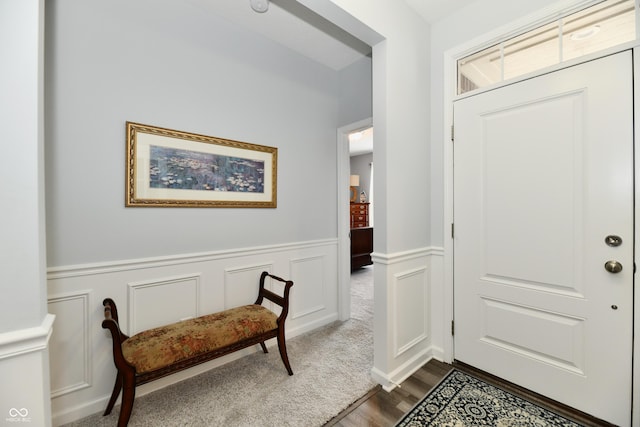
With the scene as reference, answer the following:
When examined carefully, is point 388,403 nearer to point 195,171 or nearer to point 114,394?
point 114,394

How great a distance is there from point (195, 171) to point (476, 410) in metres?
Answer: 2.48

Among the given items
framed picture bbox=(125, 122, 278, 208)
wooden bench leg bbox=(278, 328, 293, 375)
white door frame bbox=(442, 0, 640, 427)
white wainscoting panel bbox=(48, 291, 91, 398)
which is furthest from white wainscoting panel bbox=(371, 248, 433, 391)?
white wainscoting panel bbox=(48, 291, 91, 398)

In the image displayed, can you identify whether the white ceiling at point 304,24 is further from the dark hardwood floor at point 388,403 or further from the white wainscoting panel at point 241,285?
the dark hardwood floor at point 388,403

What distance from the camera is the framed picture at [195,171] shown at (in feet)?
6.12

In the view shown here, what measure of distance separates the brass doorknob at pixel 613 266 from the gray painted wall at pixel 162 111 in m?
2.15

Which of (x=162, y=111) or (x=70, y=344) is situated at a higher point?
(x=162, y=111)

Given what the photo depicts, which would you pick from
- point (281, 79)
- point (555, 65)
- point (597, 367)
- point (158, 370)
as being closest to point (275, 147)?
point (281, 79)

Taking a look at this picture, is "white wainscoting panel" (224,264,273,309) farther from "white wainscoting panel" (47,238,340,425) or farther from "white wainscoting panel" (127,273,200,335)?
"white wainscoting panel" (127,273,200,335)

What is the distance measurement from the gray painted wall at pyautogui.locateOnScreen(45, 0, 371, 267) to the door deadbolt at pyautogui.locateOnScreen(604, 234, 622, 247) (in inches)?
82.3

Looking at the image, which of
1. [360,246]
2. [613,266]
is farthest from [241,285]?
[360,246]

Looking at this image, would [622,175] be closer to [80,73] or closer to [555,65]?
[555,65]

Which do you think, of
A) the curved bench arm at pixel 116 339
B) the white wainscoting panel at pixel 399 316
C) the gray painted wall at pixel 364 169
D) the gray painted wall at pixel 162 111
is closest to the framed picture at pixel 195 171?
the gray painted wall at pixel 162 111

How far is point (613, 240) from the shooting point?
1530 millimetres

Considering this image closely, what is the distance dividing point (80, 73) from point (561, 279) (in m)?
3.20
